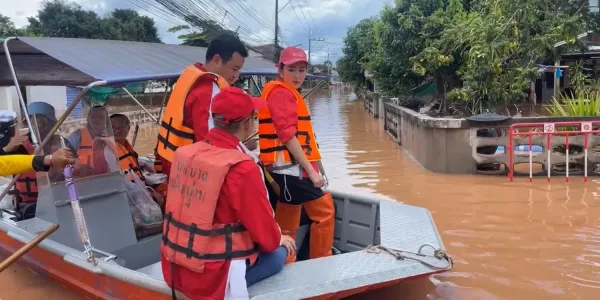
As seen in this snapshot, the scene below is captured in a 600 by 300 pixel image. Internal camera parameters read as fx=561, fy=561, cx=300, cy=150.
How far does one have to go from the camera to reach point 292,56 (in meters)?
3.93

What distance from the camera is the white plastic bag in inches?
177

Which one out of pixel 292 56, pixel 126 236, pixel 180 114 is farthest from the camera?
pixel 126 236

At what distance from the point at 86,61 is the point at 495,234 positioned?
4388 millimetres

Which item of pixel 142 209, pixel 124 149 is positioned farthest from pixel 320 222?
pixel 124 149

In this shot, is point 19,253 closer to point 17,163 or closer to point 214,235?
point 17,163

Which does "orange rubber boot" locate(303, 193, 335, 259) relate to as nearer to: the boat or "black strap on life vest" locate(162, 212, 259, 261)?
the boat

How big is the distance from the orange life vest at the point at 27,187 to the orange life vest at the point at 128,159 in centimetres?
78

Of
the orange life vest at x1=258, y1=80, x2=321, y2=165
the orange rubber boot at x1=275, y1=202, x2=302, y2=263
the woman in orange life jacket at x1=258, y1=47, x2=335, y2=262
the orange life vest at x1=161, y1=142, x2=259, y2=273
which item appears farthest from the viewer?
the orange rubber boot at x1=275, y1=202, x2=302, y2=263

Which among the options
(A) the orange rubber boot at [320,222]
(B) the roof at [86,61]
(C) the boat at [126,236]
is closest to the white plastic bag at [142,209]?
(C) the boat at [126,236]

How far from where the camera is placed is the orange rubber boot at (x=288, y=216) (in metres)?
4.07

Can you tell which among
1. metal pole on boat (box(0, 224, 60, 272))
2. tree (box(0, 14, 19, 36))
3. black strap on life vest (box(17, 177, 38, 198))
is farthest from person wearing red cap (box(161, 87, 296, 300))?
tree (box(0, 14, 19, 36))

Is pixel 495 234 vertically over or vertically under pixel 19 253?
under

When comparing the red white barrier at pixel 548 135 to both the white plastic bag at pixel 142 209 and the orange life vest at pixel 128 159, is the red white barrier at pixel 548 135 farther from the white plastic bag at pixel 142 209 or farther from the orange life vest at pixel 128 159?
the white plastic bag at pixel 142 209

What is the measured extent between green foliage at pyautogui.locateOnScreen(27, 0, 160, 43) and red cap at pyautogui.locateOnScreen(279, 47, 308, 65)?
30796 mm
